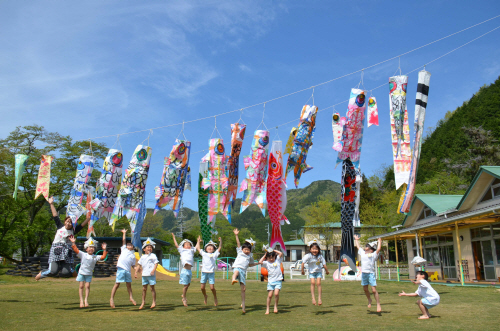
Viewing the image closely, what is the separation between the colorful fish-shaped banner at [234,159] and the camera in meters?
13.2

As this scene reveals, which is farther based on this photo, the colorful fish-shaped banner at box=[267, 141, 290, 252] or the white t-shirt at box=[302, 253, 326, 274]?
the colorful fish-shaped banner at box=[267, 141, 290, 252]

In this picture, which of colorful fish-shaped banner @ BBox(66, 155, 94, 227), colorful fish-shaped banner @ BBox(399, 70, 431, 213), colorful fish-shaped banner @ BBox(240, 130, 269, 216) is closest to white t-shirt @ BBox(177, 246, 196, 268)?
colorful fish-shaped banner @ BBox(240, 130, 269, 216)

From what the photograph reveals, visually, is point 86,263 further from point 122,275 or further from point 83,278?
point 122,275

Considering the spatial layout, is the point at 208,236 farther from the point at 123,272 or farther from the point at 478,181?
the point at 478,181

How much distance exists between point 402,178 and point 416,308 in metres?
3.10

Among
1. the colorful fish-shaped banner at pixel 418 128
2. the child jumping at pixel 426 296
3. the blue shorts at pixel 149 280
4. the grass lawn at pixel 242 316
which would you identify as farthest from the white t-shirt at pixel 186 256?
the colorful fish-shaped banner at pixel 418 128

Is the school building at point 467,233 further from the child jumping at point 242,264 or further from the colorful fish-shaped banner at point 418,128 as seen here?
the child jumping at point 242,264

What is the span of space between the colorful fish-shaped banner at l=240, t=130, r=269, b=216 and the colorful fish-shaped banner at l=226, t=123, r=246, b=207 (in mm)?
610

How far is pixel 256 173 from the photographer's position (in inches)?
499

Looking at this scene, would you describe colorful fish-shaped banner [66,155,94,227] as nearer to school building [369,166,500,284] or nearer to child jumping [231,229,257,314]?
child jumping [231,229,257,314]

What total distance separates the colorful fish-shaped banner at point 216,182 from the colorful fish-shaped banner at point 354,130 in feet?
13.7

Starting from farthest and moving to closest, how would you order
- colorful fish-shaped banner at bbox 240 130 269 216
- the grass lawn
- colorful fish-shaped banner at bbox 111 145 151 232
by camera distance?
colorful fish-shaped banner at bbox 111 145 151 232 → colorful fish-shaped banner at bbox 240 130 269 216 → the grass lawn

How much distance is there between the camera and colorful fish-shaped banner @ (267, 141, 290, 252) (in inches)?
486

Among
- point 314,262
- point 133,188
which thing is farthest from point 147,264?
point 133,188
